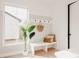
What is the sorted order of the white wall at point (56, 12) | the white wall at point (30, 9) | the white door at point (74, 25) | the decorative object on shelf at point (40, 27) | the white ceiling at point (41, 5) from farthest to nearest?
1. the decorative object on shelf at point (40, 27)
2. the white wall at point (56, 12)
3. the white door at point (74, 25)
4. the white ceiling at point (41, 5)
5. the white wall at point (30, 9)

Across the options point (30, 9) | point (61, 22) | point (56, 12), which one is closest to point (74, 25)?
point (61, 22)

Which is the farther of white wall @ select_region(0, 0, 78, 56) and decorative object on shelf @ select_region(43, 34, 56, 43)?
decorative object on shelf @ select_region(43, 34, 56, 43)

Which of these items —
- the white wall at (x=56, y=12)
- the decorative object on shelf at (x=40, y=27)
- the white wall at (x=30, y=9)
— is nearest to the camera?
the white wall at (x=30, y=9)

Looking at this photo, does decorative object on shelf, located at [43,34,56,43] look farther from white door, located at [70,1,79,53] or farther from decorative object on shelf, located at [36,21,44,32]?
white door, located at [70,1,79,53]

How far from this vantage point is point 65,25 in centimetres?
485

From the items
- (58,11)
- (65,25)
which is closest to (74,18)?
(65,25)

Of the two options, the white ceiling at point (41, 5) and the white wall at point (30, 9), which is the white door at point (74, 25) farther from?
the white wall at point (30, 9)

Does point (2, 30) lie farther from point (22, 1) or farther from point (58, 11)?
point (58, 11)

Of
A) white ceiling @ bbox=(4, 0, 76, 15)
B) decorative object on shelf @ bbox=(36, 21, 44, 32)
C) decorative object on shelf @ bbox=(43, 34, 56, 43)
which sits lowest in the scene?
decorative object on shelf @ bbox=(43, 34, 56, 43)

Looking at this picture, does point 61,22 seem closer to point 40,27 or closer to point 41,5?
point 40,27

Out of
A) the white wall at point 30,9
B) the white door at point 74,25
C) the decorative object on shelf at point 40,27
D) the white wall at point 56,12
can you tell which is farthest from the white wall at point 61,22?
the decorative object on shelf at point 40,27

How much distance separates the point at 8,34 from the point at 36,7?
1718 mm

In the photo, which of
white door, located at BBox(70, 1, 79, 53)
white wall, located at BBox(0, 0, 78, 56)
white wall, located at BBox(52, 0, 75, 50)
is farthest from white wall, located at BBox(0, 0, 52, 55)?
white door, located at BBox(70, 1, 79, 53)

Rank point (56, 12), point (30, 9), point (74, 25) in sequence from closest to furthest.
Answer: point (30, 9)
point (74, 25)
point (56, 12)
